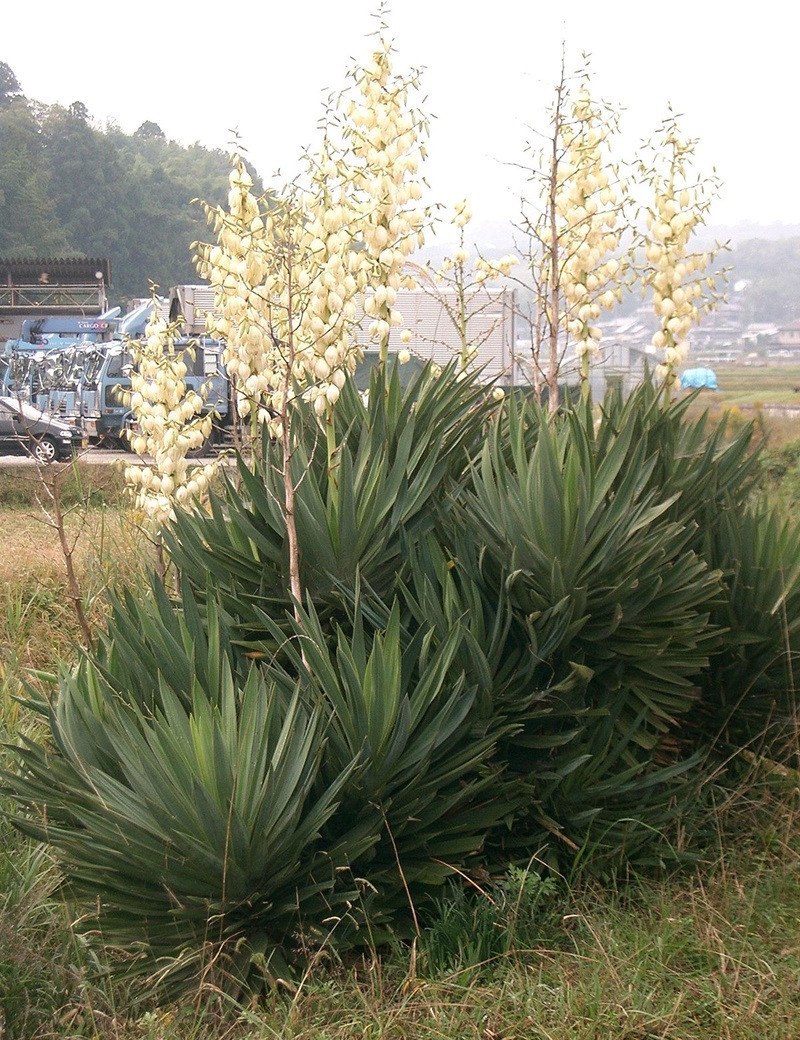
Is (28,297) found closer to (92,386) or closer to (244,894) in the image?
(92,386)

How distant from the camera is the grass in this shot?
2762 mm

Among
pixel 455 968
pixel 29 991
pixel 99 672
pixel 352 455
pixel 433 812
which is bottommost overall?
pixel 29 991

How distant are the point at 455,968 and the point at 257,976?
526 mm

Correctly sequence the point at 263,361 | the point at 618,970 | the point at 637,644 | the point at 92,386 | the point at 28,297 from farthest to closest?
1. the point at 28,297
2. the point at 92,386
3. the point at 263,361
4. the point at 637,644
5. the point at 618,970

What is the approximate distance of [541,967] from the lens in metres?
3.04

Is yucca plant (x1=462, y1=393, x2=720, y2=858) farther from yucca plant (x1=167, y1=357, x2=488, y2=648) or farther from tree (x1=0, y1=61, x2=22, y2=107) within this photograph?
tree (x1=0, y1=61, x2=22, y2=107)

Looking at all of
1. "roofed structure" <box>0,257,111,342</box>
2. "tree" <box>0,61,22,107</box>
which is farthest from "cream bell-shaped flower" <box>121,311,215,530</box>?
"tree" <box>0,61,22,107</box>

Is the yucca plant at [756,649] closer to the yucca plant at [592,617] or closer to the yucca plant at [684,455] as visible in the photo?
the yucca plant at [684,455]

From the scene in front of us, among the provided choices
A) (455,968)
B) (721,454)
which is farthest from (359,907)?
(721,454)

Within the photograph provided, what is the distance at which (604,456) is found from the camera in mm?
3811

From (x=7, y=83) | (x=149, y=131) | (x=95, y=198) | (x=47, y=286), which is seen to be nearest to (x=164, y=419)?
(x=47, y=286)

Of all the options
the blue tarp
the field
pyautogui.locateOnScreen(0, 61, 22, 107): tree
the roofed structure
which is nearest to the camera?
the blue tarp

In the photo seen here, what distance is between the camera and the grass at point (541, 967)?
276 cm

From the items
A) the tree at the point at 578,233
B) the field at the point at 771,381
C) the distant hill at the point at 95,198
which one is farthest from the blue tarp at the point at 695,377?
the distant hill at the point at 95,198
